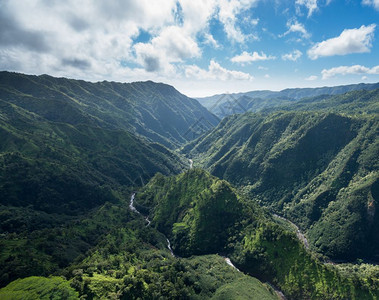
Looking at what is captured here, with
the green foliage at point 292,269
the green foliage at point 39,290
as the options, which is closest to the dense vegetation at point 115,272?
the green foliage at point 39,290

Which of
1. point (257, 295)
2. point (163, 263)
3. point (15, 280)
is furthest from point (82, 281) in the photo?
point (257, 295)

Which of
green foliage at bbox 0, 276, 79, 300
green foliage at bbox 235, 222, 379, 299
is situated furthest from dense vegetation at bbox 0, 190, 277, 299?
green foliage at bbox 235, 222, 379, 299

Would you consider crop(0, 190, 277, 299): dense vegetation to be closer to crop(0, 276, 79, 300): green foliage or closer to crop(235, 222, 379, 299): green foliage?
crop(0, 276, 79, 300): green foliage

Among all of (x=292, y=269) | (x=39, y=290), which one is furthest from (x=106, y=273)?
(x=292, y=269)

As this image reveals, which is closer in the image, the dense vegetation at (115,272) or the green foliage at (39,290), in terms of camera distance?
the green foliage at (39,290)

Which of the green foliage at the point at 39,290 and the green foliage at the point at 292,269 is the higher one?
the green foliage at the point at 39,290

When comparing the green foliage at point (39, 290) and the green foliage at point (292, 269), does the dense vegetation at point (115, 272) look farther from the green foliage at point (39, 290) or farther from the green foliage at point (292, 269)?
the green foliage at point (292, 269)

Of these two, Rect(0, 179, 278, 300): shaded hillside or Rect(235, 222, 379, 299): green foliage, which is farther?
Rect(235, 222, 379, 299): green foliage

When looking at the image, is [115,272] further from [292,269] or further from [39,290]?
[292,269]
